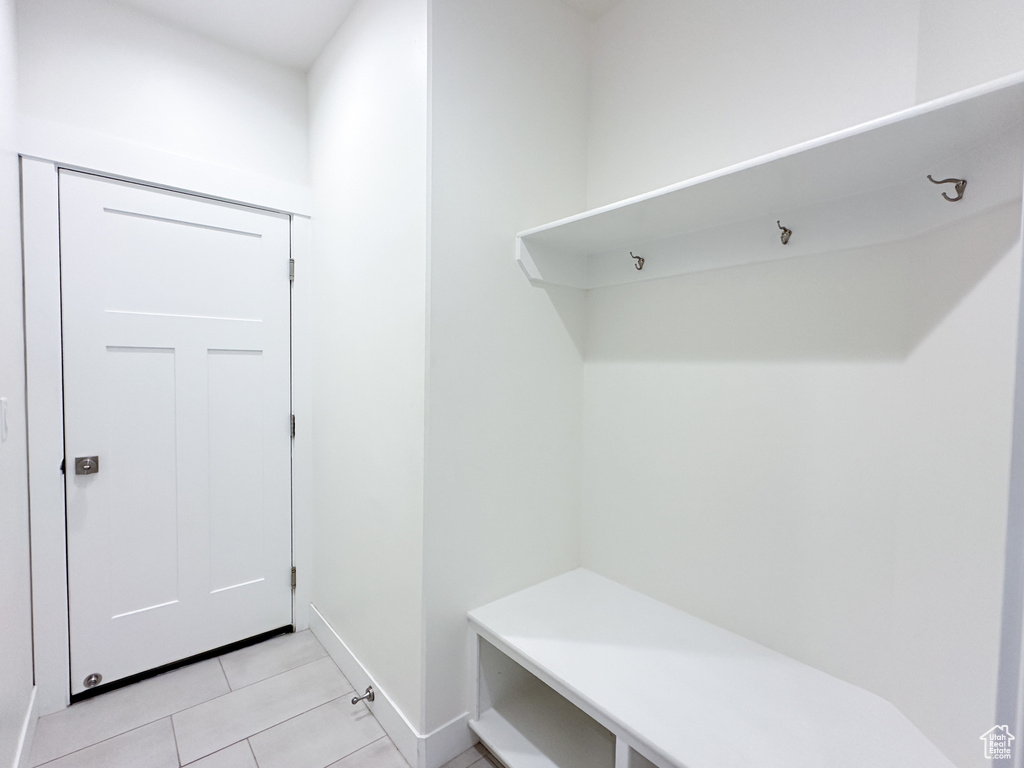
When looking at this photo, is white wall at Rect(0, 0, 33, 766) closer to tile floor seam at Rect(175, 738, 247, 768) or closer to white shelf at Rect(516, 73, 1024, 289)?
tile floor seam at Rect(175, 738, 247, 768)

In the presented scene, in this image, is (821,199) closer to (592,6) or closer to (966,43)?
(966,43)

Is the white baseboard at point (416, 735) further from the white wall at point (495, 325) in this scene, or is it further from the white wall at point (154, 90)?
the white wall at point (154, 90)

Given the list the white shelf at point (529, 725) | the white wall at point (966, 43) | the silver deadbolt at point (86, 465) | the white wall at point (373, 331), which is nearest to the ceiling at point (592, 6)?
the white wall at point (373, 331)

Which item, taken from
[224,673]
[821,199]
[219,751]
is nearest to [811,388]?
[821,199]

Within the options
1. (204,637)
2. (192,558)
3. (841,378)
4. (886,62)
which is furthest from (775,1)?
(204,637)

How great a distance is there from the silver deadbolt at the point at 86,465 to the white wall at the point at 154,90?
112 cm

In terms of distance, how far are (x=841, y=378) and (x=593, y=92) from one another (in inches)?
54.8

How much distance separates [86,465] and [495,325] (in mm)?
1592

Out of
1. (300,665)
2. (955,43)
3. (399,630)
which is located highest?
(955,43)

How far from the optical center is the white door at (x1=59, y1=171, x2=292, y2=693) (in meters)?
1.74

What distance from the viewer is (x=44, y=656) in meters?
1.68

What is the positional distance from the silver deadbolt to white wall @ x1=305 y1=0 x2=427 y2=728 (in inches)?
30.9

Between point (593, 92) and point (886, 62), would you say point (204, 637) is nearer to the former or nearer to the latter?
point (593, 92)

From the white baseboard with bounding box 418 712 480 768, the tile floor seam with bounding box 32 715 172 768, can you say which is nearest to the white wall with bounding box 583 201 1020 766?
the white baseboard with bounding box 418 712 480 768
